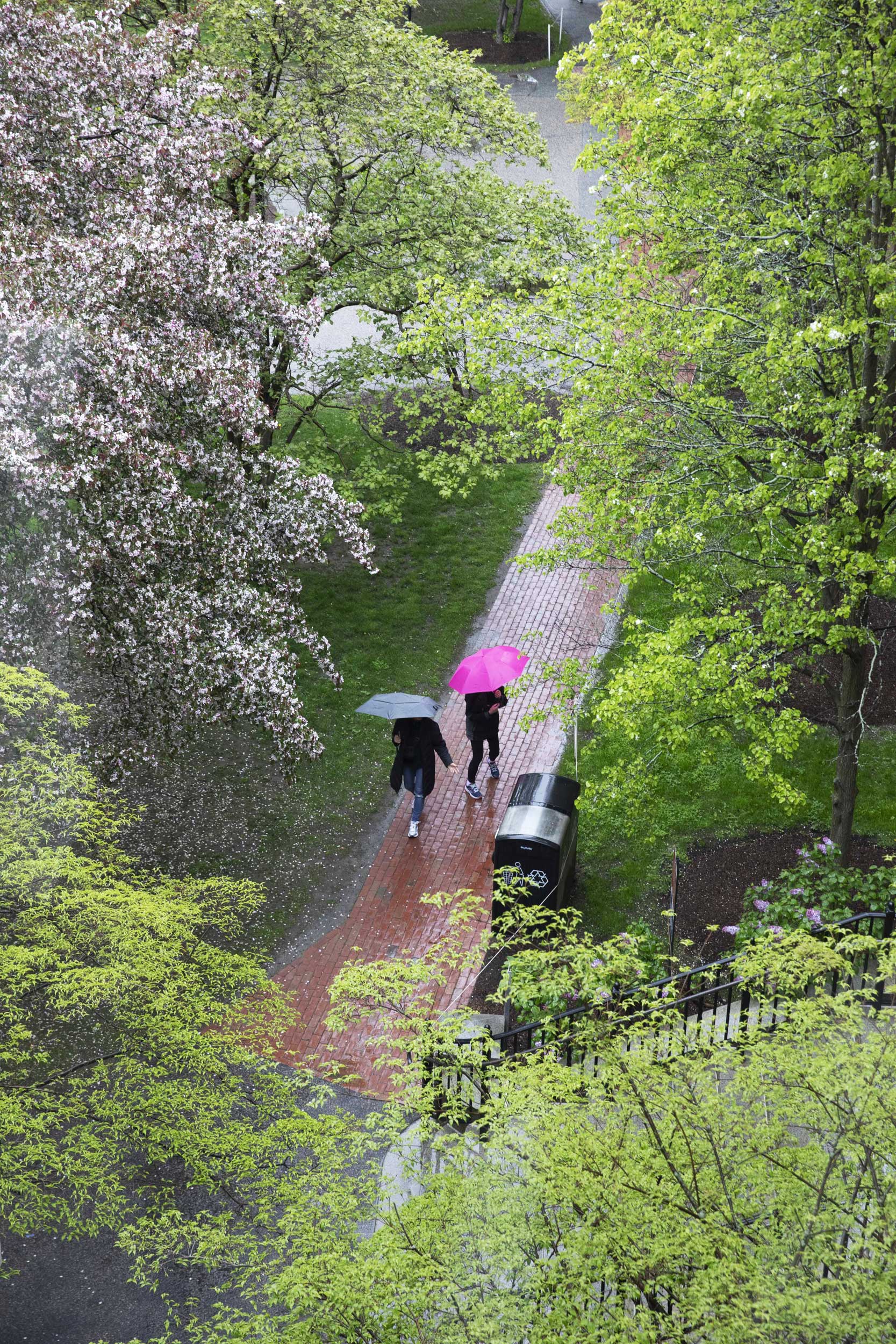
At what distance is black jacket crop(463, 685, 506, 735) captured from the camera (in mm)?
13602

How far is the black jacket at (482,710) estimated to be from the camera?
1360 centimetres

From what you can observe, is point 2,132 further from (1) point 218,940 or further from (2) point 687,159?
(1) point 218,940

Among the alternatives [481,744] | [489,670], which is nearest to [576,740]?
[489,670]

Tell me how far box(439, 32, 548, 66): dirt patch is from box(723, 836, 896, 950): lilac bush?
36.1 meters

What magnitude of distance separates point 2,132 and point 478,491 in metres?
10.8

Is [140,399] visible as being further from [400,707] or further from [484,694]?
[484,694]

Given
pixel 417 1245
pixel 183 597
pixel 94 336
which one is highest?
pixel 94 336

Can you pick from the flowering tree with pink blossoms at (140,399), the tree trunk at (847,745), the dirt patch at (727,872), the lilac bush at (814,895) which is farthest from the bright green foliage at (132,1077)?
the tree trunk at (847,745)

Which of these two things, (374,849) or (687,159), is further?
(374,849)

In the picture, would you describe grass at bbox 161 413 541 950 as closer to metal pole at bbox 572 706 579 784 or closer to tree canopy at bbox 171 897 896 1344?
metal pole at bbox 572 706 579 784

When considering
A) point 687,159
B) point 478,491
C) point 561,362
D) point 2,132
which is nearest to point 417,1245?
point 561,362

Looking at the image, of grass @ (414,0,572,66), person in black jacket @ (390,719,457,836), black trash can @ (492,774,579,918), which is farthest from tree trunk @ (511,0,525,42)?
black trash can @ (492,774,579,918)

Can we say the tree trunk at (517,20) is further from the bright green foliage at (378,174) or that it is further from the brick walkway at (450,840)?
the brick walkway at (450,840)

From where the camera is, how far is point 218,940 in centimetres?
1228
